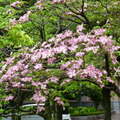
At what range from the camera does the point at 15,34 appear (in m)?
5.16

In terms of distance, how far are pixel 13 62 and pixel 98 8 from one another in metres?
2.74

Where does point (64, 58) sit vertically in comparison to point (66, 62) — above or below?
above

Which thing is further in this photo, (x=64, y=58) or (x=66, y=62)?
(x=64, y=58)

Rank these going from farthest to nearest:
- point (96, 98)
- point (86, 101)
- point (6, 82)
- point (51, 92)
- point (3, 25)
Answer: point (86, 101) → point (96, 98) → point (51, 92) → point (6, 82) → point (3, 25)

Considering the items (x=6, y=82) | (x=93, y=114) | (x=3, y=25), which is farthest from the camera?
(x=93, y=114)

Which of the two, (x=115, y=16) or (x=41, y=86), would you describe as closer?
(x=41, y=86)

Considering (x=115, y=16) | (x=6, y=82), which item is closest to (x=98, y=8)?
(x=115, y=16)

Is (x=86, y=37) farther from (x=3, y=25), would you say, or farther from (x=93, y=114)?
(x=93, y=114)

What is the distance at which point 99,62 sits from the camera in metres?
6.59

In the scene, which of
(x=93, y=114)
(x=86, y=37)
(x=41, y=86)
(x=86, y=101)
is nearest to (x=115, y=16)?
(x=86, y=37)

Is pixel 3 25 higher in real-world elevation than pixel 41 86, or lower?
Result: higher

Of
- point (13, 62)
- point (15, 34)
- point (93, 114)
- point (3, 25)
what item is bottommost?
point (93, 114)

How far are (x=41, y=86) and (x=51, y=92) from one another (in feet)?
7.22

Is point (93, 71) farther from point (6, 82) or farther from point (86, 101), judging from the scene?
point (86, 101)
